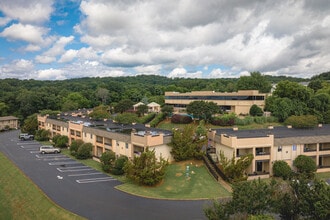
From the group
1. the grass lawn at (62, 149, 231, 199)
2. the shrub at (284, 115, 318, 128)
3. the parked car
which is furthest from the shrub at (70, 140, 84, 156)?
the shrub at (284, 115, 318, 128)

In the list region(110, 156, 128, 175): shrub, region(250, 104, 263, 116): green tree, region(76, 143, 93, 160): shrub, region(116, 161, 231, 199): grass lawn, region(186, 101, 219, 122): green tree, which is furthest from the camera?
region(250, 104, 263, 116): green tree

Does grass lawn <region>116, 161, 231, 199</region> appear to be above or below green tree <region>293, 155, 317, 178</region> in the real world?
below

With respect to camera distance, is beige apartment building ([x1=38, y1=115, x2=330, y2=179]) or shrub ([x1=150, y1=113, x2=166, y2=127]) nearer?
beige apartment building ([x1=38, y1=115, x2=330, y2=179])

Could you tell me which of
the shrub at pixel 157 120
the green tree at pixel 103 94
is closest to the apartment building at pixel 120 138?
the shrub at pixel 157 120

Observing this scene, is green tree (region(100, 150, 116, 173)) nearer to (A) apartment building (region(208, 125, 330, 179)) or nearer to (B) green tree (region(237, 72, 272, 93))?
(A) apartment building (region(208, 125, 330, 179))

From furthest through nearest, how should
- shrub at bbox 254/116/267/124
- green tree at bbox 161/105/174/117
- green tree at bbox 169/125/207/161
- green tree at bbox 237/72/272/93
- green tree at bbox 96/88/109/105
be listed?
green tree at bbox 96/88/109/105, green tree at bbox 237/72/272/93, green tree at bbox 161/105/174/117, shrub at bbox 254/116/267/124, green tree at bbox 169/125/207/161

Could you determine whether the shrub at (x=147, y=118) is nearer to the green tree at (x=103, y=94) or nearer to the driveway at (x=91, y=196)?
the driveway at (x=91, y=196)

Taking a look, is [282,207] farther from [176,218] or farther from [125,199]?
[125,199]
